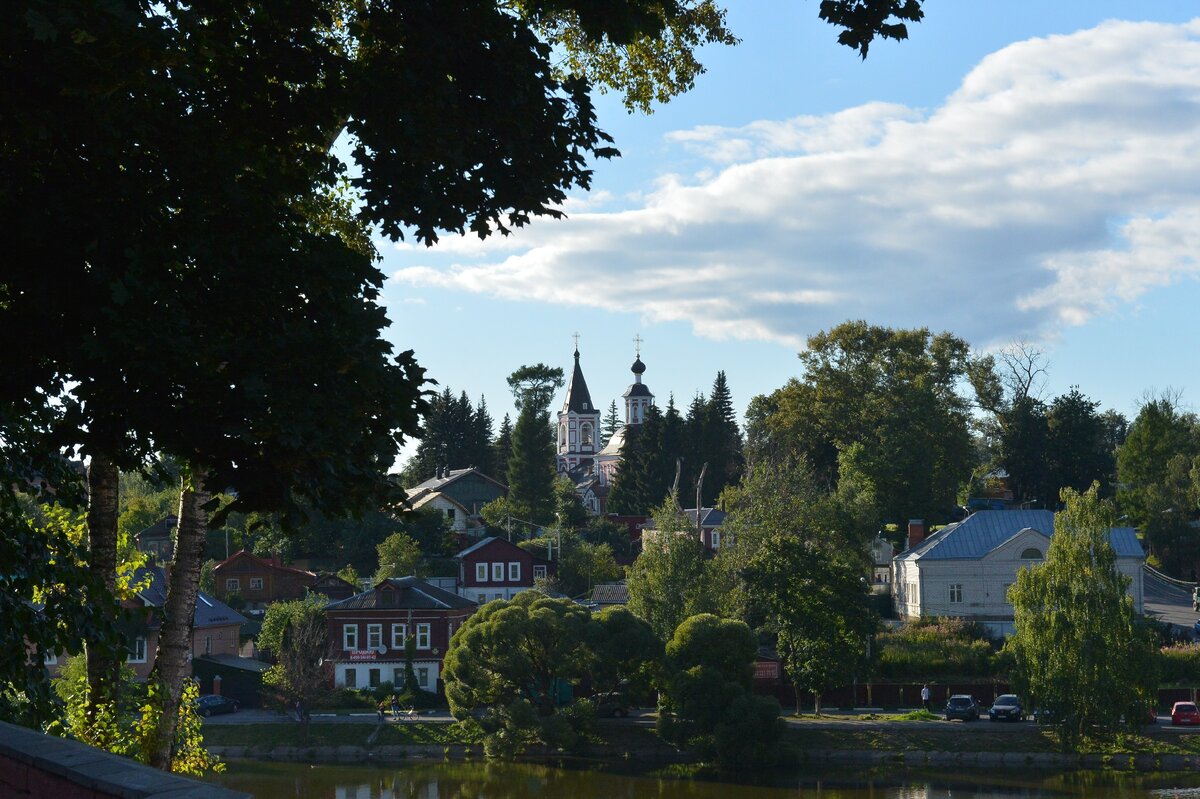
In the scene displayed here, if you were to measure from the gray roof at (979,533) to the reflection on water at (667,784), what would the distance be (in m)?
17.9

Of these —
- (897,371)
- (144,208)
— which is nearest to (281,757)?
(144,208)

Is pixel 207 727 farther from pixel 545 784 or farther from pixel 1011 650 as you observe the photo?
pixel 1011 650

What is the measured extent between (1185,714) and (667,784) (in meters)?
16.5

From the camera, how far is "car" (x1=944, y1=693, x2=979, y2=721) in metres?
41.1

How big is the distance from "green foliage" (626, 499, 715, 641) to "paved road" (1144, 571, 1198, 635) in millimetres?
18717

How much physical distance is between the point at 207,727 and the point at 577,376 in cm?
8575

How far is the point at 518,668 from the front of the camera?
129ft

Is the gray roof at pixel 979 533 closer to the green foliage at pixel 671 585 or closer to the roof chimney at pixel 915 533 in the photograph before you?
the roof chimney at pixel 915 533

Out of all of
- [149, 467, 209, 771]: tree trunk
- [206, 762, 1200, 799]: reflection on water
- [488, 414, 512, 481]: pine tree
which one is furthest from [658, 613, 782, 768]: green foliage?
[488, 414, 512, 481]: pine tree

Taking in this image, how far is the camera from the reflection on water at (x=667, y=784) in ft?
112

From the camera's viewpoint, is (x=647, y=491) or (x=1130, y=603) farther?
(x=647, y=491)

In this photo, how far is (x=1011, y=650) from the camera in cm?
3825

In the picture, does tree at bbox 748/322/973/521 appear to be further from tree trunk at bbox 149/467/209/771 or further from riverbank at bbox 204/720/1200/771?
tree trunk at bbox 149/467/209/771

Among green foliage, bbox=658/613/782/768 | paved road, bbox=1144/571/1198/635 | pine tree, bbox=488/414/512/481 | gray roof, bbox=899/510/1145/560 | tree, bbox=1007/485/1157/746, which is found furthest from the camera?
pine tree, bbox=488/414/512/481
